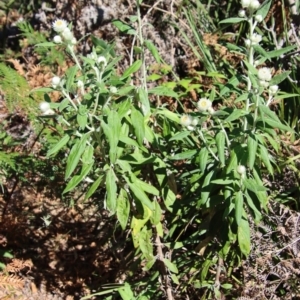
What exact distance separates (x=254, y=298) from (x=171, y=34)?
6.99 ft

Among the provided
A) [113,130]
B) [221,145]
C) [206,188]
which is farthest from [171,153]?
[113,130]

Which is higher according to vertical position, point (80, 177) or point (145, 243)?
point (80, 177)

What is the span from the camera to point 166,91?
232 cm

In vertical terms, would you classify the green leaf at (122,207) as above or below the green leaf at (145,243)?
above

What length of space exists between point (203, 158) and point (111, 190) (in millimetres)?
378

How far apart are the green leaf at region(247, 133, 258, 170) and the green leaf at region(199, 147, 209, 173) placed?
0.17 meters

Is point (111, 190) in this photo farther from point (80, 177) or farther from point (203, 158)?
point (203, 158)

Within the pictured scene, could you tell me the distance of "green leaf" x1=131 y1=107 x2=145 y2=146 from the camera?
2179mm

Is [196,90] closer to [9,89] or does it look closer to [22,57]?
[9,89]

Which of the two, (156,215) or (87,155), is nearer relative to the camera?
(87,155)

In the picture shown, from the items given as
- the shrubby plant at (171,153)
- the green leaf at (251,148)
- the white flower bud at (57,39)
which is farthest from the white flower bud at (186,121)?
the white flower bud at (57,39)

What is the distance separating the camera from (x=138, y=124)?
2.19m

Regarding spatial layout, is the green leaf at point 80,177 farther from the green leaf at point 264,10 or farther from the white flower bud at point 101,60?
the green leaf at point 264,10

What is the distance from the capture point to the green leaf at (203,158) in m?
2.16
